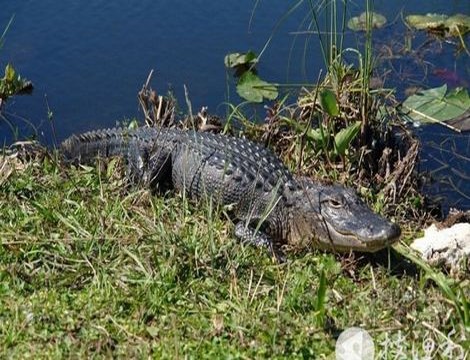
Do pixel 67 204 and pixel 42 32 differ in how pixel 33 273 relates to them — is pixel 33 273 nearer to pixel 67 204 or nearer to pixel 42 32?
pixel 67 204

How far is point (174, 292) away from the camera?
4.10 meters

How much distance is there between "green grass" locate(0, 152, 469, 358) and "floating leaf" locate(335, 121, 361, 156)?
80 cm

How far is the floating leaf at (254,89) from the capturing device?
6617 millimetres

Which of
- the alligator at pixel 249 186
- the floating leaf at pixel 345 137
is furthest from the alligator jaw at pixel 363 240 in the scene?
the floating leaf at pixel 345 137

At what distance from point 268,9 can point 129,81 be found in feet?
5.01

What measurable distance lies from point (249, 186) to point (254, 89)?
1.69 metres

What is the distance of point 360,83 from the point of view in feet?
18.4

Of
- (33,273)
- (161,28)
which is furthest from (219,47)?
(33,273)

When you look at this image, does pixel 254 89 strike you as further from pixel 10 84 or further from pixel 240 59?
pixel 10 84

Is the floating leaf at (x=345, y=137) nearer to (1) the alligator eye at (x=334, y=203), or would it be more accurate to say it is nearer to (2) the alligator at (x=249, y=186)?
(2) the alligator at (x=249, y=186)

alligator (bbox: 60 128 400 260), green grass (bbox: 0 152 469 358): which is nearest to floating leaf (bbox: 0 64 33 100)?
alligator (bbox: 60 128 400 260)

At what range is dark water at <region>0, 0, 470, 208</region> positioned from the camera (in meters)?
6.68

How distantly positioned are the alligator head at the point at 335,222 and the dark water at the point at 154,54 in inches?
55.0

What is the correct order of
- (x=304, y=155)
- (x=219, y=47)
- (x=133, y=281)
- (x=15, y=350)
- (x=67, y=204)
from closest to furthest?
(x=15, y=350) < (x=133, y=281) < (x=67, y=204) < (x=304, y=155) < (x=219, y=47)
